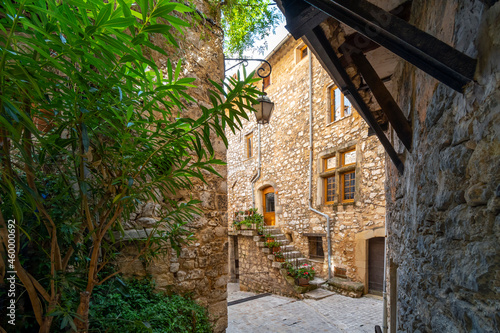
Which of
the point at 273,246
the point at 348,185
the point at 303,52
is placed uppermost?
the point at 303,52

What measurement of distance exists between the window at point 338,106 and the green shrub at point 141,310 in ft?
18.5

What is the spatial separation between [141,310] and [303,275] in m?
4.76

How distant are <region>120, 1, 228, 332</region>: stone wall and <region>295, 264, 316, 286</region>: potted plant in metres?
3.47

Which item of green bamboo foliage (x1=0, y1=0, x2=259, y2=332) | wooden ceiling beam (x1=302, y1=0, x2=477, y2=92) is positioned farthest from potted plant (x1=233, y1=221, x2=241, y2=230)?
wooden ceiling beam (x1=302, y1=0, x2=477, y2=92)

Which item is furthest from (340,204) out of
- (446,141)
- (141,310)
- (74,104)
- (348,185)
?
(74,104)

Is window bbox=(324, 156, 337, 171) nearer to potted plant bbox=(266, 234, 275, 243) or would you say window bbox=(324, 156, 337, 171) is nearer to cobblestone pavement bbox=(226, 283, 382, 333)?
potted plant bbox=(266, 234, 275, 243)

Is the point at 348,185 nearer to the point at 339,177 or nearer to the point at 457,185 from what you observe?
the point at 339,177

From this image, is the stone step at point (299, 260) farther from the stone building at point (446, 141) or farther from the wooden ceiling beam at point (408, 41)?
the wooden ceiling beam at point (408, 41)

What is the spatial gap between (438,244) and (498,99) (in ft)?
2.07

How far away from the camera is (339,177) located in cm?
655

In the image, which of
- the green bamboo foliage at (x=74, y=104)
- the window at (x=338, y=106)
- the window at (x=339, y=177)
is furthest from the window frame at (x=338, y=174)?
the green bamboo foliage at (x=74, y=104)

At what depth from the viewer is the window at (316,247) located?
22.8 feet

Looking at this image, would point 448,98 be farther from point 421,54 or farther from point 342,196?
point 342,196

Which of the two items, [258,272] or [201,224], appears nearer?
[201,224]
